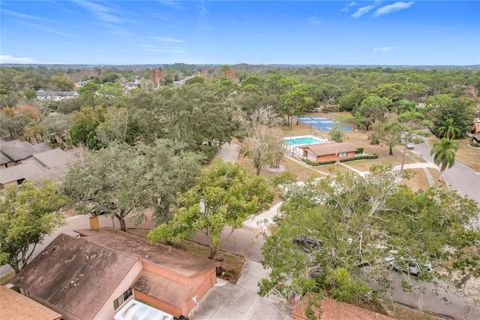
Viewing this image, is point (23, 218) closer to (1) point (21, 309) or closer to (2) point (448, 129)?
(1) point (21, 309)

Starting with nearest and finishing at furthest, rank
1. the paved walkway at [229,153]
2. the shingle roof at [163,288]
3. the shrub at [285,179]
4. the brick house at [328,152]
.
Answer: the shingle roof at [163,288] → the shrub at [285,179] → the brick house at [328,152] → the paved walkway at [229,153]

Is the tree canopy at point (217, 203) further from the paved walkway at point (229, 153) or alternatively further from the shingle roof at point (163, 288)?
the paved walkway at point (229, 153)

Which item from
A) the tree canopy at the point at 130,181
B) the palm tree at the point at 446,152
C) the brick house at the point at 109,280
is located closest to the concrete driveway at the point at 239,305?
the brick house at the point at 109,280

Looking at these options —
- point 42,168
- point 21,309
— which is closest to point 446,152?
point 21,309

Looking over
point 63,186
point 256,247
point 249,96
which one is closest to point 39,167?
point 63,186

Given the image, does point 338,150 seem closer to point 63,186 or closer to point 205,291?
point 205,291

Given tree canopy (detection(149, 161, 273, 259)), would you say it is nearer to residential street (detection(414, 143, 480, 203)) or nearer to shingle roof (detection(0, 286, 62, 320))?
shingle roof (detection(0, 286, 62, 320))
